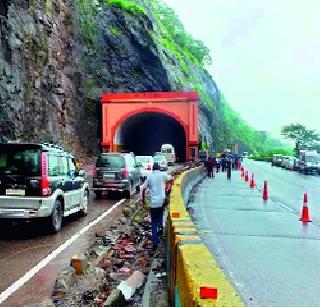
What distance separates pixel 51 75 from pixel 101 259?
Answer: 30.8m

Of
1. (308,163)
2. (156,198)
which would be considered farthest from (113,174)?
Result: (308,163)

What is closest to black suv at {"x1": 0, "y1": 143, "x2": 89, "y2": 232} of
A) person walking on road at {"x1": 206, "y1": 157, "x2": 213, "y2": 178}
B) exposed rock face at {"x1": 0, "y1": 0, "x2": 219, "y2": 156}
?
exposed rock face at {"x1": 0, "y1": 0, "x2": 219, "y2": 156}

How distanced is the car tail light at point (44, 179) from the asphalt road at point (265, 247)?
361cm

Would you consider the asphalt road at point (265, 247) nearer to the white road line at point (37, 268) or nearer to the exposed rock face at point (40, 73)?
the white road line at point (37, 268)

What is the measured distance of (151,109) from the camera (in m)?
50.0

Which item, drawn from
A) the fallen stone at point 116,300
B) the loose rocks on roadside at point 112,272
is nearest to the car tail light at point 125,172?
the loose rocks on roadside at point 112,272

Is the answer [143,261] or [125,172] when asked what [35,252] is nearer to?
[143,261]

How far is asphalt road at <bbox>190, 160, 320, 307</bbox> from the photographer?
695 centimetres

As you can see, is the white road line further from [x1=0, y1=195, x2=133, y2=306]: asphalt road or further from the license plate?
the license plate

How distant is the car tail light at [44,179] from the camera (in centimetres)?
1089

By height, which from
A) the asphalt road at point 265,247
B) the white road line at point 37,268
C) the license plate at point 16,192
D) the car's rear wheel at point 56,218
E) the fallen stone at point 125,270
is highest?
the license plate at point 16,192

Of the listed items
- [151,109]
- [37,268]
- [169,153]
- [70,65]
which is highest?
[70,65]

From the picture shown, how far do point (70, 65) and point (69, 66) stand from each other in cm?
44

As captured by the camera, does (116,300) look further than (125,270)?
No
